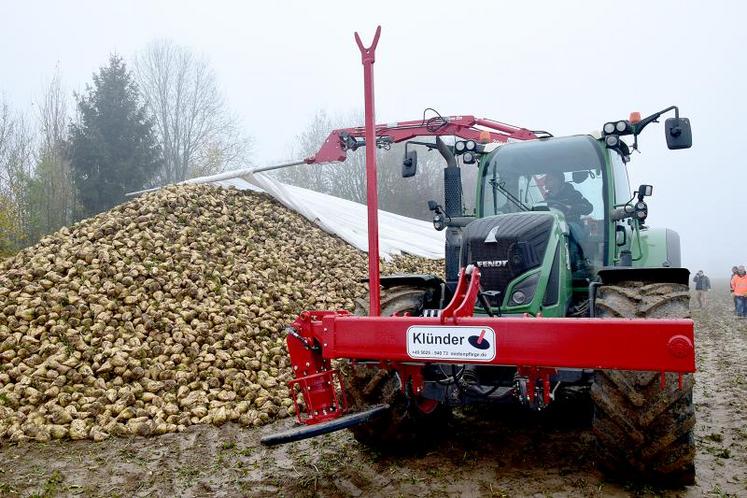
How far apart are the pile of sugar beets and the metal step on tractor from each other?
1.83 m

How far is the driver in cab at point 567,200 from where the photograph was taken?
4.91 meters

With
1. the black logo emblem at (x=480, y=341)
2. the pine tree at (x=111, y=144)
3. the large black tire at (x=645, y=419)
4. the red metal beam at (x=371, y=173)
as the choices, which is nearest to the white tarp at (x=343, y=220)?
the red metal beam at (x=371, y=173)

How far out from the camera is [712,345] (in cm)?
932

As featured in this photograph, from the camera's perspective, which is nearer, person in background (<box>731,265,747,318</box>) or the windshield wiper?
the windshield wiper

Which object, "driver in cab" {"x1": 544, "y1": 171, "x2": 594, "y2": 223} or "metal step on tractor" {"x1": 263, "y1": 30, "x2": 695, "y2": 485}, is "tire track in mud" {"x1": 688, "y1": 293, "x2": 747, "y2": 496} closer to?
"metal step on tractor" {"x1": 263, "y1": 30, "x2": 695, "y2": 485}

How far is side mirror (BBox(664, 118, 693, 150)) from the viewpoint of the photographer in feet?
14.9

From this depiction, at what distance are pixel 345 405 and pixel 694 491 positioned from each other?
6.82 ft

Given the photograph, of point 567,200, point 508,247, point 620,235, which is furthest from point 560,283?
point 620,235

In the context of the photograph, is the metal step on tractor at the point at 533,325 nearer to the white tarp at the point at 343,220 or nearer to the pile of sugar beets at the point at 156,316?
the pile of sugar beets at the point at 156,316

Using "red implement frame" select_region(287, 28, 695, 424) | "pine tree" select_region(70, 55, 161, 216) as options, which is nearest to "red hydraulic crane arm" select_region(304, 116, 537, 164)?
"red implement frame" select_region(287, 28, 695, 424)

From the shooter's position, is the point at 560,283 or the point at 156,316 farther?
the point at 156,316

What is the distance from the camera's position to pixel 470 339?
300 cm

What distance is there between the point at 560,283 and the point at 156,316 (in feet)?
14.1

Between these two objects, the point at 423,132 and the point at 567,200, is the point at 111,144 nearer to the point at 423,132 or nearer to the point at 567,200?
the point at 423,132
